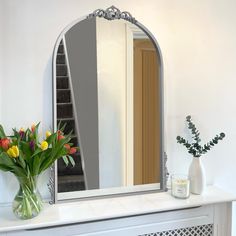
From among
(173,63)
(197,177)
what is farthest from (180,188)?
(173,63)

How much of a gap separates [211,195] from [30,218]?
3.15ft

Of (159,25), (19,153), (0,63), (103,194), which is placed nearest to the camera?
(19,153)

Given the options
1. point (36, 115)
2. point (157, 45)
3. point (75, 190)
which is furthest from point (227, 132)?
point (36, 115)

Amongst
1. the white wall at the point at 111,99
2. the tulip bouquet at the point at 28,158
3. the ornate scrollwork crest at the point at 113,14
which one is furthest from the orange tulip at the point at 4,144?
the ornate scrollwork crest at the point at 113,14

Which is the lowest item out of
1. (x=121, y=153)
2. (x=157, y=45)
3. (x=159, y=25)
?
(x=121, y=153)

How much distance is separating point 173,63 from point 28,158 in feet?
3.18

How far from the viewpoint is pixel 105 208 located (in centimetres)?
149

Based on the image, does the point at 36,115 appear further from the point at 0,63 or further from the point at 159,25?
the point at 159,25

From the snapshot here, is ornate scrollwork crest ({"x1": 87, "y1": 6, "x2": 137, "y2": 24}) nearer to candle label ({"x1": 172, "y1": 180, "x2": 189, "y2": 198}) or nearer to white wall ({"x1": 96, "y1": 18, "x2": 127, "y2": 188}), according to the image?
white wall ({"x1": 96, "y1": 18, "x2": 127, "y2": 188})

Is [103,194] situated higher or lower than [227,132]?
lower

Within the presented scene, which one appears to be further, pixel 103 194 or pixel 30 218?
pixel 103 194

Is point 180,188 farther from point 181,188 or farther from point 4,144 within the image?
point 4,144

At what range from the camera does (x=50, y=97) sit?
→ 157 cm

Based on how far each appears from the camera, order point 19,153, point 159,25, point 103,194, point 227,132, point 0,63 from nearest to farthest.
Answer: point 19,153, point 0,63, point 103,194, point 159,25, point 227,132
